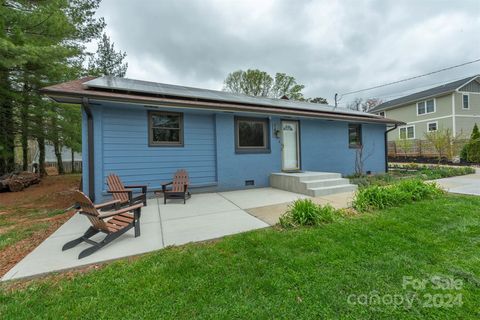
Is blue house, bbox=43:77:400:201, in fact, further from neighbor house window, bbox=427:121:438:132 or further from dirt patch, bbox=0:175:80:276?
neighbor house window, bbox=427:121:438:132

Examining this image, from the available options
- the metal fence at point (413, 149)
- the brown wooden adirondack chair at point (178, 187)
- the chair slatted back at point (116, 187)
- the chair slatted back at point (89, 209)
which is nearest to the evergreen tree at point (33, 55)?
the chair slatted back at point (116, 187)

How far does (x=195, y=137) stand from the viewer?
23.0 feet

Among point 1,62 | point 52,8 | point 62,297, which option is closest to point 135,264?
point 62,297

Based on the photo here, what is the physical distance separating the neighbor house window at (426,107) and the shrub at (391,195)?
21.4 metres

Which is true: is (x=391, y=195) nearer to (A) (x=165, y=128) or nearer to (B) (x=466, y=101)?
(A) (x=165, y=128)

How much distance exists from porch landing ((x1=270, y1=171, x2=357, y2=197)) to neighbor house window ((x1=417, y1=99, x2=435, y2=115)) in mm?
21439

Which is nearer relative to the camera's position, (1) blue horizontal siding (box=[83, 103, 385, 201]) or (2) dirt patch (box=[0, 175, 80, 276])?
(2) dirt patch (box=[0, 175, 80, 276])

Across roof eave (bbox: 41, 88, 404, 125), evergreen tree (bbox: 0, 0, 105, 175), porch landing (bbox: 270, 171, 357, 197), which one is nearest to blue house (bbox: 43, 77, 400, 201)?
roof eave (bbox: 41, 88, 404, 125)

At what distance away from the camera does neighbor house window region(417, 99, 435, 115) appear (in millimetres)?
20953

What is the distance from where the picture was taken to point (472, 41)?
13.6 m

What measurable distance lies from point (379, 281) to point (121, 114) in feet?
21.7

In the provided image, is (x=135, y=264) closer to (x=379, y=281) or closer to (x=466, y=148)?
(x=379, y=281)

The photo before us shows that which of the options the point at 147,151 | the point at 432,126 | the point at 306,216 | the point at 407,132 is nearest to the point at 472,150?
the point at 432,126

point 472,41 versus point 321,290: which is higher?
point 472,41
